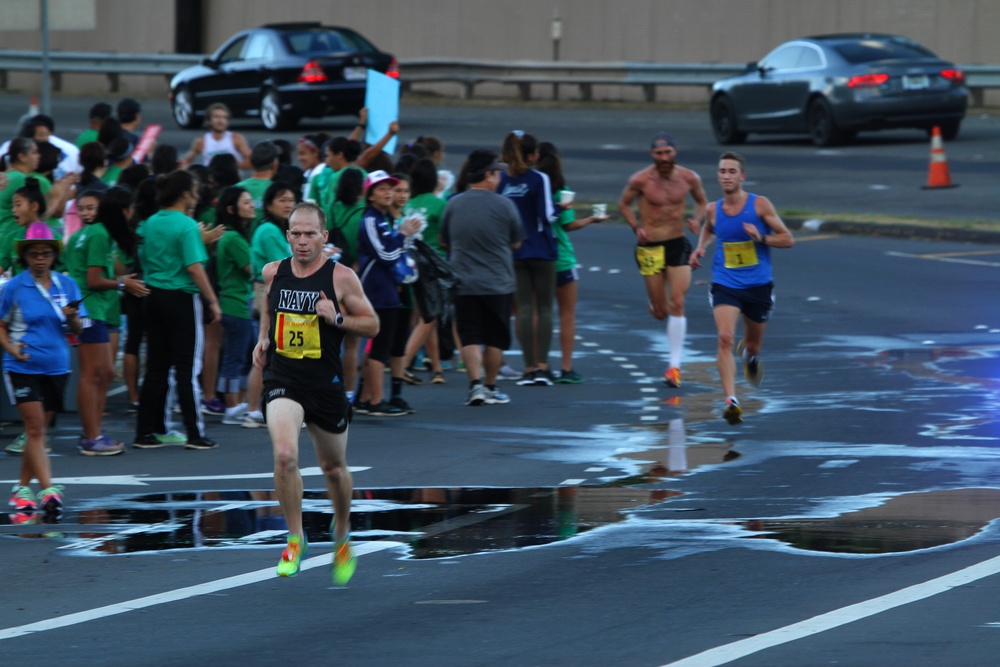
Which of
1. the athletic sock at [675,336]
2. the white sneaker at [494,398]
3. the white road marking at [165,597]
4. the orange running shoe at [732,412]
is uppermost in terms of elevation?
the athletic sock at [675,336]

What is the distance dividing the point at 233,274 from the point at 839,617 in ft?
21.7

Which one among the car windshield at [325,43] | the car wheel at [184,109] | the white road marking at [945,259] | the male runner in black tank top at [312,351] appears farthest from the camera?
the car wheel at [184,109]

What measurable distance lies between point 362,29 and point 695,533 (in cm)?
3387

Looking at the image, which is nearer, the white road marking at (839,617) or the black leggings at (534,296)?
the white road marking at (839,617)

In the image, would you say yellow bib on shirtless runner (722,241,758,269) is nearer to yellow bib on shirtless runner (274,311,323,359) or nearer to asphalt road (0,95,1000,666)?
asphalt road (0,95,1000,666)

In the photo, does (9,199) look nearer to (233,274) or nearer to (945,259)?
(233,274)

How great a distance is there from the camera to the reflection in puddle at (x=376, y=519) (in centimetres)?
874

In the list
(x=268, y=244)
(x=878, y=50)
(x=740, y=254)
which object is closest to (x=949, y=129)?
(x=878, y=50)

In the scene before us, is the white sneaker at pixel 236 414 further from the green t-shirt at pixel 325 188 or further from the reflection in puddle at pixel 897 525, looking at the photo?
the reflection in puddle at pixel 897 525

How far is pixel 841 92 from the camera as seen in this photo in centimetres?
2672

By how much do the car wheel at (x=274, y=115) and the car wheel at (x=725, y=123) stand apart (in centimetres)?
728

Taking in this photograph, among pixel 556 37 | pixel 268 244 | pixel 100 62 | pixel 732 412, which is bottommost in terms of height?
pixel 732 412

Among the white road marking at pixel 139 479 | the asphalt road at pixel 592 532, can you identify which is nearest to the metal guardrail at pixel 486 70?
the asphalt road at pixel 592 532

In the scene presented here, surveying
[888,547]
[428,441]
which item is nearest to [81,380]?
[428,441]
